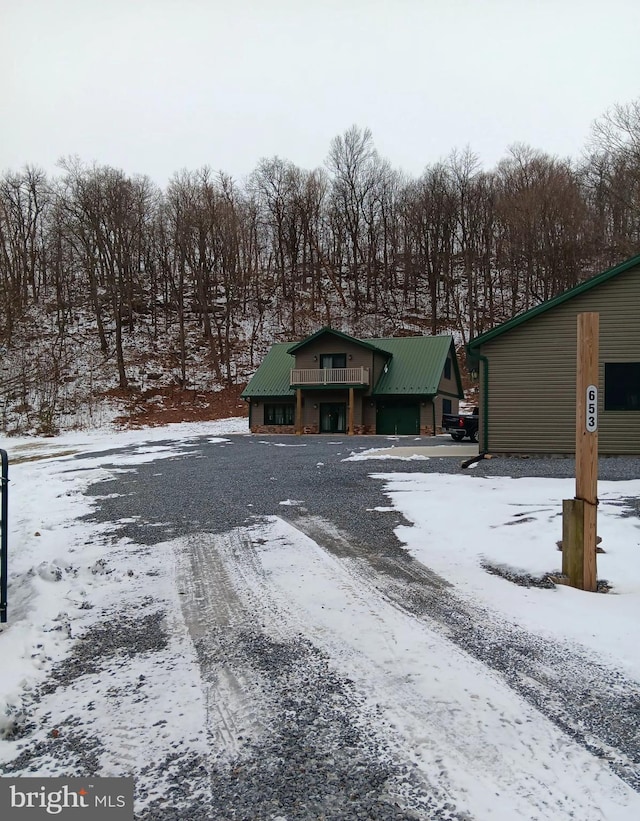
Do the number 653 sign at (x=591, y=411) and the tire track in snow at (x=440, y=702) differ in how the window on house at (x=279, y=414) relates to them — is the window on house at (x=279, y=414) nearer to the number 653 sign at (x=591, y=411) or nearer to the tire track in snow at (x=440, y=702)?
the tire track in snow at (x=440, y=702)

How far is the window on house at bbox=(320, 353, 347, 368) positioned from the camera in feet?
94.2

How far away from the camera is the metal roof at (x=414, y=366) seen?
27859 mm

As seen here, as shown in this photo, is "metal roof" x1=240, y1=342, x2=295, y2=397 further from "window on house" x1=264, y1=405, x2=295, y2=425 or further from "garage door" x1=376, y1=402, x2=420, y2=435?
"garage door" x1=376, y1=402, x2=420, y2=435

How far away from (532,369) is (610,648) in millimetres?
12050

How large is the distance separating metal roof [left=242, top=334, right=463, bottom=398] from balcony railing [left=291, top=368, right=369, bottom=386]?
84 centimetres

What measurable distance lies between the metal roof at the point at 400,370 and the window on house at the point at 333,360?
102 cm

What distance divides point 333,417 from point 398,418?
10.6 ft

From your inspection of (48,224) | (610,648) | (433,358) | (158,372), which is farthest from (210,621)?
(48,224)

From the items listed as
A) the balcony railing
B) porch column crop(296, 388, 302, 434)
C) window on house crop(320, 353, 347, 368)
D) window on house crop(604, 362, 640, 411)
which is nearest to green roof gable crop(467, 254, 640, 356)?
window on house crop(604, 362, 640, 411)

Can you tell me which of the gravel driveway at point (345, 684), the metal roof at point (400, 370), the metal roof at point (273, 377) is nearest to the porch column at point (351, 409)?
the metal roof at point (400, 370)

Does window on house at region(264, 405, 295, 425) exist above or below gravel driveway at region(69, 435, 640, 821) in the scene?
Result: above

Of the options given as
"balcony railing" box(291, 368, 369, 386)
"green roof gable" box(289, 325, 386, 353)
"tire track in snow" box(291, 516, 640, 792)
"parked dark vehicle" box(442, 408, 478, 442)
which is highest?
"green roof gable" box(289, 325, 386, 353)

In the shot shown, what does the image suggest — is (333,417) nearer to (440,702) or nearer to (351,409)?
(351,409)

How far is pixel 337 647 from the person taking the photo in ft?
11.9
